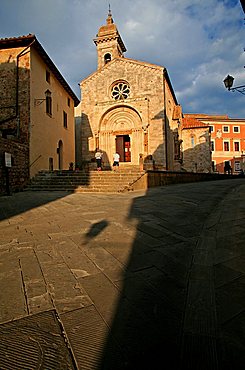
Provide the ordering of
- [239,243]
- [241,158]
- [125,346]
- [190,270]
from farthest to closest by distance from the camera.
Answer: [241,158]
[239,243]
[190,270]
[125,346]

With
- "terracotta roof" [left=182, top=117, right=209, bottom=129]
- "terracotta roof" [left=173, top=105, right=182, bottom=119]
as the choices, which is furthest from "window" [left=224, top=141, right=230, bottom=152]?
"terracotta roof" [left=173, top=105, right=182, bottom=119]

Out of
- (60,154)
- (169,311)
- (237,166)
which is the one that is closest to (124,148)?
(60,154)

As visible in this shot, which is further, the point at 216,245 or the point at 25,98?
the point at 25,98

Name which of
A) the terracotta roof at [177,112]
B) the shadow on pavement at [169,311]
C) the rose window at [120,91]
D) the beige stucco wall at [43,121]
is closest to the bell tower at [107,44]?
the rose window at [120,91]

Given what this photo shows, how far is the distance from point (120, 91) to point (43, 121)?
9.70 metres

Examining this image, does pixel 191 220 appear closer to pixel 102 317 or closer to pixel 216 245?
pixel 216 245

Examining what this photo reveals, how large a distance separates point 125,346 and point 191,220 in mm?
3630

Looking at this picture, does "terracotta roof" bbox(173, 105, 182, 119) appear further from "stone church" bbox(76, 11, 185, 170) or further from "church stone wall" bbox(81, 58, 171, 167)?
"church stone wall" bbox(81, 58, 171, 167)

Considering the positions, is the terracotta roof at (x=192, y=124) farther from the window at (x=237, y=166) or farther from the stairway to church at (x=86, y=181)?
the stairway to church at (x=86, y=181)

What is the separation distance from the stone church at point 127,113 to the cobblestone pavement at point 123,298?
16.7 m

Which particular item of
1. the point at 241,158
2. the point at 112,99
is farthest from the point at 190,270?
the point at 241,158

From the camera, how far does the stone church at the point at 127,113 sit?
67.7ft

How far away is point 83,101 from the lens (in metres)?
22.9

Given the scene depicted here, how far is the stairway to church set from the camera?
1161 centimetres
